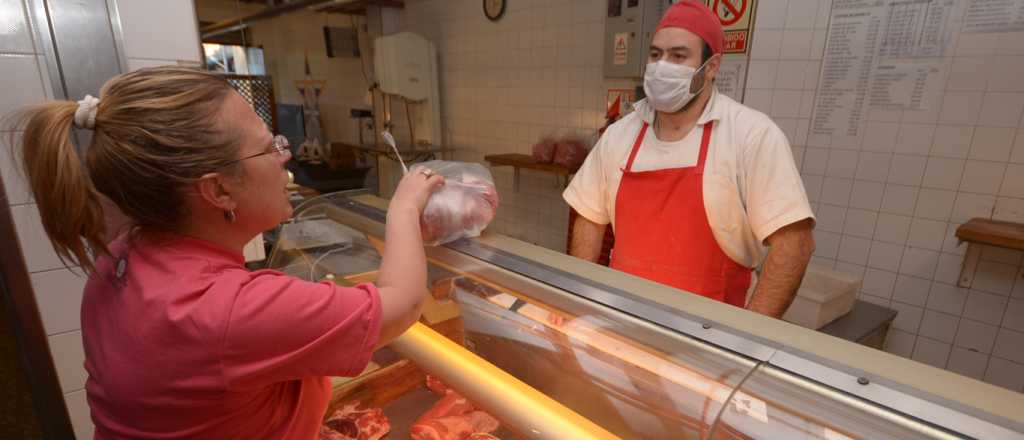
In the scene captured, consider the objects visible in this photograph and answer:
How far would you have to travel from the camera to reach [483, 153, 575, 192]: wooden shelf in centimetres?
444

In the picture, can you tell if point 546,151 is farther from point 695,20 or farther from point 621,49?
point 695,20

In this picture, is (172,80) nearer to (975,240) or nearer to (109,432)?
(109,432)

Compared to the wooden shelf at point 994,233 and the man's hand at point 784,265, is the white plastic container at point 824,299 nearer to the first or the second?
the wooden shelf at point 994,233

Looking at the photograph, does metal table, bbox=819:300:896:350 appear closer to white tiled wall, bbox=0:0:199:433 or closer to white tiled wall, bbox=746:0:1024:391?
white tiled wall, bbox=746:0:1024:391

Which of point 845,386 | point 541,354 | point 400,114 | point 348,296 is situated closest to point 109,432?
point 348,296

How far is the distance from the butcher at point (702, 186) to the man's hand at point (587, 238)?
0.36 ft

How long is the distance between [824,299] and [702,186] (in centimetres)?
147

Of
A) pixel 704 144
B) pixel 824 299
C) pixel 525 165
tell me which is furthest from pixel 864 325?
pixel 525 165

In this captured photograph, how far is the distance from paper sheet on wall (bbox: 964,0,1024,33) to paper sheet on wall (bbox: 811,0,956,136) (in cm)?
7

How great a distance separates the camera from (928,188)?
112 inches

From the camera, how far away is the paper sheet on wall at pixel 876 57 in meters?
2.74

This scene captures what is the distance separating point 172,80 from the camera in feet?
2.74

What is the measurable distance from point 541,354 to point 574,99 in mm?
3944

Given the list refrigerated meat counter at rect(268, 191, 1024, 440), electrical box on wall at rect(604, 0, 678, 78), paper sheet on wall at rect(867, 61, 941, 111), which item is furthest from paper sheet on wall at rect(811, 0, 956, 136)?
refrigerated meat counter at rect(268, 191, 1024, 440)
